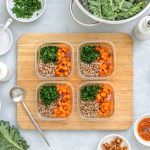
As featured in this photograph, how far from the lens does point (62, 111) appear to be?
1371 mm

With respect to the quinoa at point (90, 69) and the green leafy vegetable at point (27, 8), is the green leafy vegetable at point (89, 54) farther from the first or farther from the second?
the green leafy vegetable at point (27, 8)

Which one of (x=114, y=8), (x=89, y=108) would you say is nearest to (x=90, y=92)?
(x=89, y=108)

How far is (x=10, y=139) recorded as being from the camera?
4.51ft

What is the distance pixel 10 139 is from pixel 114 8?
1.73 ft

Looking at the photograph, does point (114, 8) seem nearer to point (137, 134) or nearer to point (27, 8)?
point (27, 8)

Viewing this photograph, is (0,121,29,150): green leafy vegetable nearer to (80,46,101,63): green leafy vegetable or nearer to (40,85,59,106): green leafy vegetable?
(40,85,59,106): green leafy vegetable

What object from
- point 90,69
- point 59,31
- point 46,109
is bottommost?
point 46,109

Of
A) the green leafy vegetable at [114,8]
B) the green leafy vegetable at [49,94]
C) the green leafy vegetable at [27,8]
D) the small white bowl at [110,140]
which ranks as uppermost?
the green leafy vegetable at [27,8]

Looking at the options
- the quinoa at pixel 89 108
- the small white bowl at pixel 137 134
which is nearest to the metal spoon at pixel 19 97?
the quinoa at pixel 89 108

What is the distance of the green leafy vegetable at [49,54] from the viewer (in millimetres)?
1371

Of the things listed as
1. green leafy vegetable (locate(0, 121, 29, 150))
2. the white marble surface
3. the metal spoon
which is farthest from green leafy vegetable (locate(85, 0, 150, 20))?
green leafy vegetable (locate(0, 121, 29, 150))

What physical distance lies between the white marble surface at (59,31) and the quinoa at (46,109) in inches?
2.6

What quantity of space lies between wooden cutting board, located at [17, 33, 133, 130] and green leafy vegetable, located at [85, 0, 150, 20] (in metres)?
0.12

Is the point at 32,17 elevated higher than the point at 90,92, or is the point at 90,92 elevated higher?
the point at 32,17
